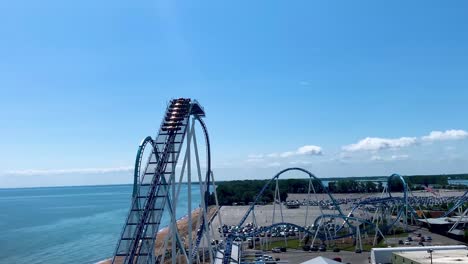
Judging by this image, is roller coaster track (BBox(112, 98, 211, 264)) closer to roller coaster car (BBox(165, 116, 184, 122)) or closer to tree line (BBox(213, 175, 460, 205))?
roller coaster car (BBox(165, 116, 184, 122))

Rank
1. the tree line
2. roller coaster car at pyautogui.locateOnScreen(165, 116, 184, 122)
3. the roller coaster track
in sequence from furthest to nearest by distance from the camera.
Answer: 1. the tree line
2. roller coaster car at pyautogui.locateOnScreen(165, 116, 184, 122)
3. the roller coaster track

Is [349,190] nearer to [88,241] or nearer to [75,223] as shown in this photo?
[75,223]

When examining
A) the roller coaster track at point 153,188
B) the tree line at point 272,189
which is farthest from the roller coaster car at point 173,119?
the tree line at point 272,189

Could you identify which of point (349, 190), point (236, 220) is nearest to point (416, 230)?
point (236, 220)

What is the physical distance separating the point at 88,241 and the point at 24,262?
516 inches

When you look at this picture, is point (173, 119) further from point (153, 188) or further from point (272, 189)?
point (272, 189)

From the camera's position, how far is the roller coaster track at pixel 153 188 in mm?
20969

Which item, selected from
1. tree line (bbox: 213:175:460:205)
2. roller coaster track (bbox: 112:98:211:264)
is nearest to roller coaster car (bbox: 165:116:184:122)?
roller coaster track (bbox: 112:98:211:264)

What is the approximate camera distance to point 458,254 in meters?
26.6

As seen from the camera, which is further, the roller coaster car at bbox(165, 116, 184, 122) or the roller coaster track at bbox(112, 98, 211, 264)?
the roller coaster car at bbox(165, 116, 184, 122)

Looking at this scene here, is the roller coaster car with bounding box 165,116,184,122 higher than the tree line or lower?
higher

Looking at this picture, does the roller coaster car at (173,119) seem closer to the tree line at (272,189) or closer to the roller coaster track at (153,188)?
the roller coaster track at (153,188)

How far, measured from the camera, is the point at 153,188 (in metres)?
22.2

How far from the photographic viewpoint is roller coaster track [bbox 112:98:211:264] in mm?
20969
